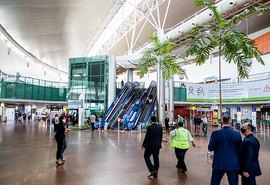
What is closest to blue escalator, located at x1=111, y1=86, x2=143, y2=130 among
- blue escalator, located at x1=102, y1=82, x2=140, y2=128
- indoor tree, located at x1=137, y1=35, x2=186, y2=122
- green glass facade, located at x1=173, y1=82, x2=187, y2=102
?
blue escalator, located at x1=102, y1=82, x2=140, y2=128

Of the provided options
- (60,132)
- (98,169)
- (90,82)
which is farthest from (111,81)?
(98,169)

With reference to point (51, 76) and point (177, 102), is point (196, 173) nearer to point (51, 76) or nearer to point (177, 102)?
point (177, 102)

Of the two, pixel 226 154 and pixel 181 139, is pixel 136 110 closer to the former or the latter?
pixel 181 139

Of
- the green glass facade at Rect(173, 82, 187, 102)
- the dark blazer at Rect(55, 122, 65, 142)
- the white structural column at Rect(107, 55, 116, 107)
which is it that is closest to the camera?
the dark blazer at Rect(55, 122, 65, 142)

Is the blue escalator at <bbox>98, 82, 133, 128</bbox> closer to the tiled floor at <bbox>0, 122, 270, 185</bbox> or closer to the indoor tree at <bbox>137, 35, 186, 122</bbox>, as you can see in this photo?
the indoor tree at <bbox>137, 35, 186, 122</bbox>

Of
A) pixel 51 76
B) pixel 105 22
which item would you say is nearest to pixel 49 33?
pixel 105 22

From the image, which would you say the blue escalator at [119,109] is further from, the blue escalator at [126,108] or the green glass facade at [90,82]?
the green glass facade at [90,82]

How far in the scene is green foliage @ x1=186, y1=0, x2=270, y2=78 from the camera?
6.94m

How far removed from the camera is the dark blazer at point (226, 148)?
12.3 feet

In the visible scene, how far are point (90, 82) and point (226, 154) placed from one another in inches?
926

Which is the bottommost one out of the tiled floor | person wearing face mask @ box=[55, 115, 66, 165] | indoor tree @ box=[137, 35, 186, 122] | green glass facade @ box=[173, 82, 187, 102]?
the tiled floor

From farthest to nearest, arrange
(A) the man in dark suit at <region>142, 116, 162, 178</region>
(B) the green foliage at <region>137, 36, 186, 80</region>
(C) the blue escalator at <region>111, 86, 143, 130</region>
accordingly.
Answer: (C) the blue escalator at <region>111, 86, 143, 130</region>
(B) the green foliage at <region>137, 36, 186, 80</region>
(A) the man in dark suit at <region>142, 116, 162, 178</region>

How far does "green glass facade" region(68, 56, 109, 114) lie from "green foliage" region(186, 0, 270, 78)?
62.8 feet

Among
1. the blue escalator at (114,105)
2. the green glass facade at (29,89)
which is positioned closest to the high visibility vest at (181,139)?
the blue escalator at (114,105)
